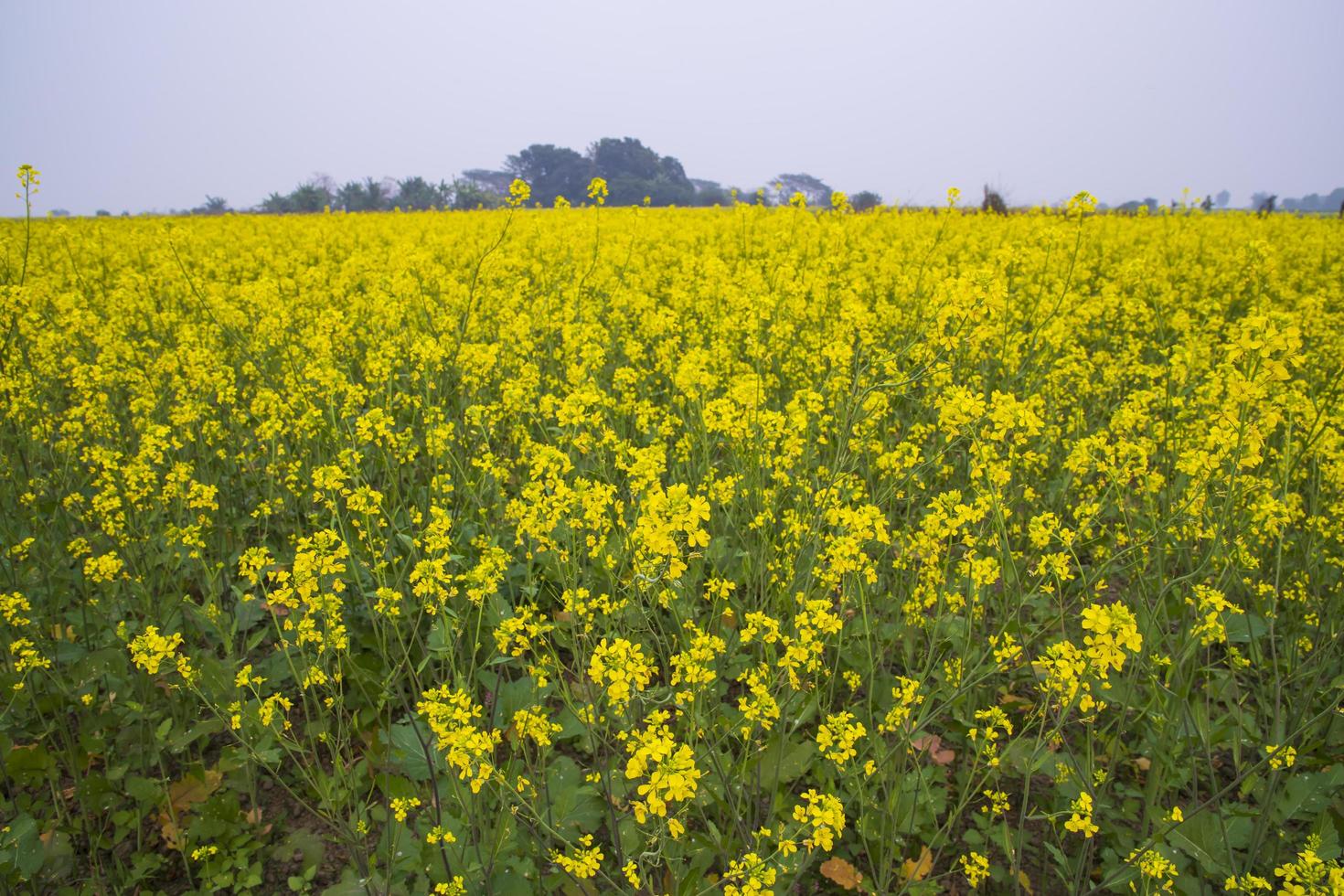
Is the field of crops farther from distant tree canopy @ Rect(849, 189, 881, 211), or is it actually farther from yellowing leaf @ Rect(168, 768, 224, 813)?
distant tree canopy @ Rect(849, 189, 881, 211)

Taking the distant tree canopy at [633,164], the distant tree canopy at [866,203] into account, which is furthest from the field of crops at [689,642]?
the distant tree canopy at [633,164]

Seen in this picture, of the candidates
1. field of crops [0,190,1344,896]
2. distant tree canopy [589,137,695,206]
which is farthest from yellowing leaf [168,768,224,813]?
distant tree canopy [589,137,695,206]

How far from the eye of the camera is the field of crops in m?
1.91

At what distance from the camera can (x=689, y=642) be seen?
2074mm

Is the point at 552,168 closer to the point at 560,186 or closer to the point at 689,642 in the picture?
the point at 560,186

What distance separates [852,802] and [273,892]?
6.23ft

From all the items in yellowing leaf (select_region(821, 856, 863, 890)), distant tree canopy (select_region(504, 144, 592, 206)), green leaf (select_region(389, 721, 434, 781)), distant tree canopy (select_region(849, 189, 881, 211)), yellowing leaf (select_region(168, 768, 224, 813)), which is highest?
distant tree canopy (select_region(504, 144, 592, 206))

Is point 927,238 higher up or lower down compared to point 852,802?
higher up

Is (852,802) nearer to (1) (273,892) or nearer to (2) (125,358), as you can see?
(1) (273,892)

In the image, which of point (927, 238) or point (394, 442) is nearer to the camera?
point (394, 442)

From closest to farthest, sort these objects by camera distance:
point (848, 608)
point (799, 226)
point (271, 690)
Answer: point (271, 690)
point (848, 608)
point (799, 226)

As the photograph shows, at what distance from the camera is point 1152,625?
7.78 feet

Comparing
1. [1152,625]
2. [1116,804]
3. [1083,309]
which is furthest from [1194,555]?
[1083,309]

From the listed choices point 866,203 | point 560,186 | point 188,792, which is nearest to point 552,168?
point 560,186
